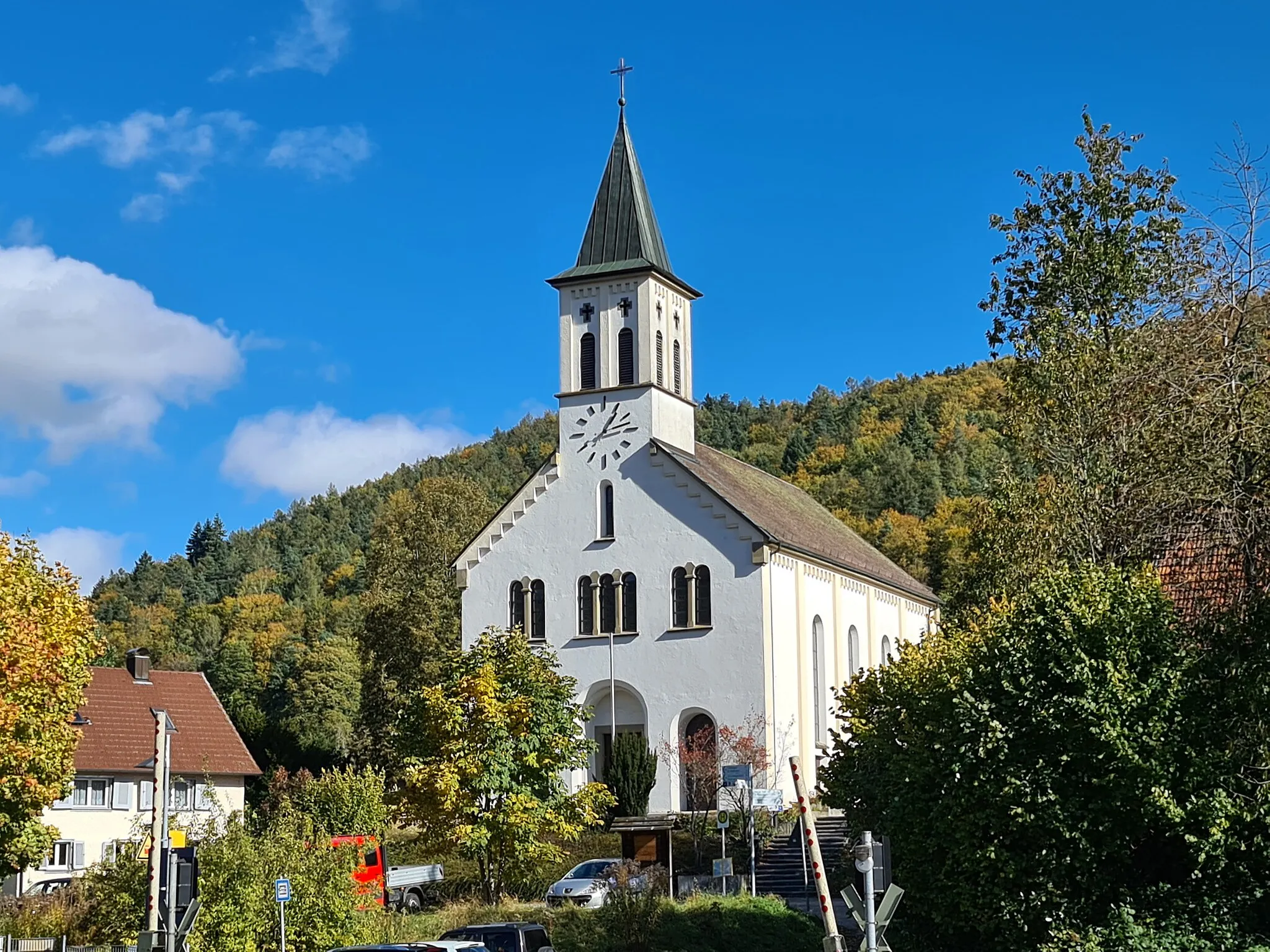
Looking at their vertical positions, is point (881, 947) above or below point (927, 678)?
below

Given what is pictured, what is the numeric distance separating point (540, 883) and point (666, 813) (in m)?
9.53

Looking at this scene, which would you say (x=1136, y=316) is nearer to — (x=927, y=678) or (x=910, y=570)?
(x=927, y=678)

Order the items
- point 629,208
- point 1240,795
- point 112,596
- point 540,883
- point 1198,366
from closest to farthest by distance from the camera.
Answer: point 1198,366
point 1240,795
point 540,883
point 629,208
point 112,596

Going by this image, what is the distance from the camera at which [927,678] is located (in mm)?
26984

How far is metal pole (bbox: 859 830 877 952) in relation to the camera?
757 inches

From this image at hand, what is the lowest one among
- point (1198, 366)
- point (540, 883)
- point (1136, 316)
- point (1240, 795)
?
point (540, 883)

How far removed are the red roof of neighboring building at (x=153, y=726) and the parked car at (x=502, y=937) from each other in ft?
97.7

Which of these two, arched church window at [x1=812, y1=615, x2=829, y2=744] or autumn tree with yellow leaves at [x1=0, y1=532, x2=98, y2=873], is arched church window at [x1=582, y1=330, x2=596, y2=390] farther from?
autumn tree with yellow leaves at [x1=0, y1=532, x2=98, y2=873]

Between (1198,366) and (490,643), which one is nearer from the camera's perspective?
(1198,366)

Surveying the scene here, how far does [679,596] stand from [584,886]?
15.4 meters

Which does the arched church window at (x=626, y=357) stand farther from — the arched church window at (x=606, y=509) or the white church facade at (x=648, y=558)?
the arched church window at (x=606, y=509)

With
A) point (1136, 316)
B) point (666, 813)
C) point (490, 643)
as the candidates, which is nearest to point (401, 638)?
point (666, 813)

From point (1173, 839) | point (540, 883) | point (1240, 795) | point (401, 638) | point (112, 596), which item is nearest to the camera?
point (1240, 795)

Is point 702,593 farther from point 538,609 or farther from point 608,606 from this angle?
point 538,609
